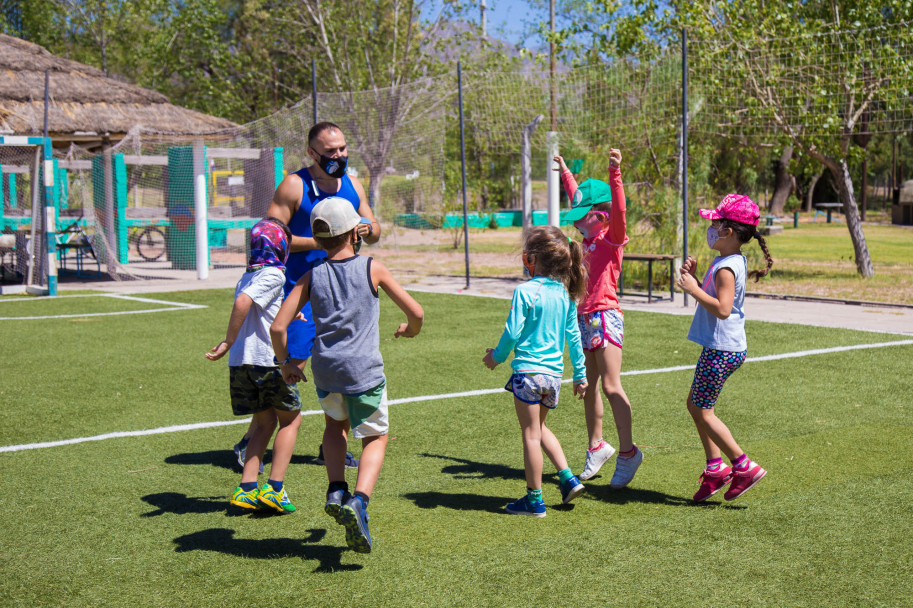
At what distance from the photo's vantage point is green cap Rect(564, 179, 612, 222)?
4.81 meters

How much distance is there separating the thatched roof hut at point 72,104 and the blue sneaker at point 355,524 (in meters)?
16.3

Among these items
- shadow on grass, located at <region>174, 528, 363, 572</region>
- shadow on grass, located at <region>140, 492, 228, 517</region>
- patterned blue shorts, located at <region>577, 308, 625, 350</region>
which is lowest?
shadow on grass, located at <region>174, 528, 363, 572</region>

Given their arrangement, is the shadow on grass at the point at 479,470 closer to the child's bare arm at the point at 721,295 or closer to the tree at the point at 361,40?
the child's bare arm at the point at 721,295

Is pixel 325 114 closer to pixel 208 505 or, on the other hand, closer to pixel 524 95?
pixel 524 95

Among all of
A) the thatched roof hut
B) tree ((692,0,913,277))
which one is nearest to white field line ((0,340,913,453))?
tree ((692,0,913,277))

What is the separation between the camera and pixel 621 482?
470cm

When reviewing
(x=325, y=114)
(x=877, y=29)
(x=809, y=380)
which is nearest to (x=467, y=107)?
(x=325, y=114)

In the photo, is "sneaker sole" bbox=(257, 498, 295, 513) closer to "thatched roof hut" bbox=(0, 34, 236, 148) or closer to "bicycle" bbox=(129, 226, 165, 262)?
"thatched roof hut" bbox=(0, 34, 236, 148)

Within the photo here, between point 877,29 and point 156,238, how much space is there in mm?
17913

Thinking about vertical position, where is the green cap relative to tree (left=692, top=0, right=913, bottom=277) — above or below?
below

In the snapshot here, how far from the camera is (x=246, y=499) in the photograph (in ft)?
14.4

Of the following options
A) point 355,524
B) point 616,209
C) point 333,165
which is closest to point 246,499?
point 355,524

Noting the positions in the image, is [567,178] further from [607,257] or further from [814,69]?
[814,69]

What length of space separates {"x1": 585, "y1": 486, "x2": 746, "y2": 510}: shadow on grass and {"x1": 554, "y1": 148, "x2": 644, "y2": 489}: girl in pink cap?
0.39 feet
